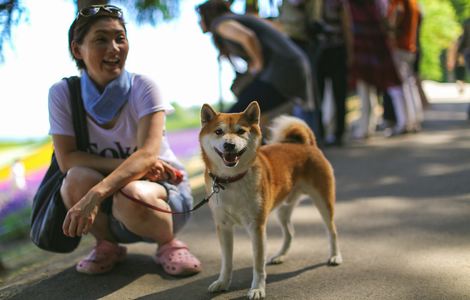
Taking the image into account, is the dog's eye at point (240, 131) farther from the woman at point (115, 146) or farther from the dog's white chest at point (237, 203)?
the woman at point (115, 146)

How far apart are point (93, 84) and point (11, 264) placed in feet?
6.68

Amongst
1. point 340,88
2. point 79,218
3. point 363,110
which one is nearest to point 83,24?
point 79,218

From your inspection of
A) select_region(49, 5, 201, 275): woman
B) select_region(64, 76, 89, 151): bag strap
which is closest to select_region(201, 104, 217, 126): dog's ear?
select_region(49, 5, 201, 275): woman

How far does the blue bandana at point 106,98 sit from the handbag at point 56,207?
76 mm

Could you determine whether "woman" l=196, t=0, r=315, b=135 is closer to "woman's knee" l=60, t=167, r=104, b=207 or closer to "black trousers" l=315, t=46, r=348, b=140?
"woman's knee" l=60, t=167, r=104, b=207

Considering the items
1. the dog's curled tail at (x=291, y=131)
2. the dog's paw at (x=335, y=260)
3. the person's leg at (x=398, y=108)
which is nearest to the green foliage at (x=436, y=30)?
the person's leg at (x=398, y=108)

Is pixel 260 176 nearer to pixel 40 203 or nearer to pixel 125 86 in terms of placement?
pixel 125 86

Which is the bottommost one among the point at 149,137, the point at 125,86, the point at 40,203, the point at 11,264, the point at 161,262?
the point at 11,264

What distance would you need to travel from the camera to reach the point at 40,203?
3285 mm

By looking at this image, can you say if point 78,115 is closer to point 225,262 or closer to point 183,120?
point 225,262

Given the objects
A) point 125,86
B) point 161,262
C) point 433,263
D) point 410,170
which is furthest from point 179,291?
point 410,170

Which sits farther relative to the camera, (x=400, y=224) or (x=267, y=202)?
(x=400, y=224)

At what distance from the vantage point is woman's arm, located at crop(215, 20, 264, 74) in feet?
12.6

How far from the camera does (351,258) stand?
11.1ft
